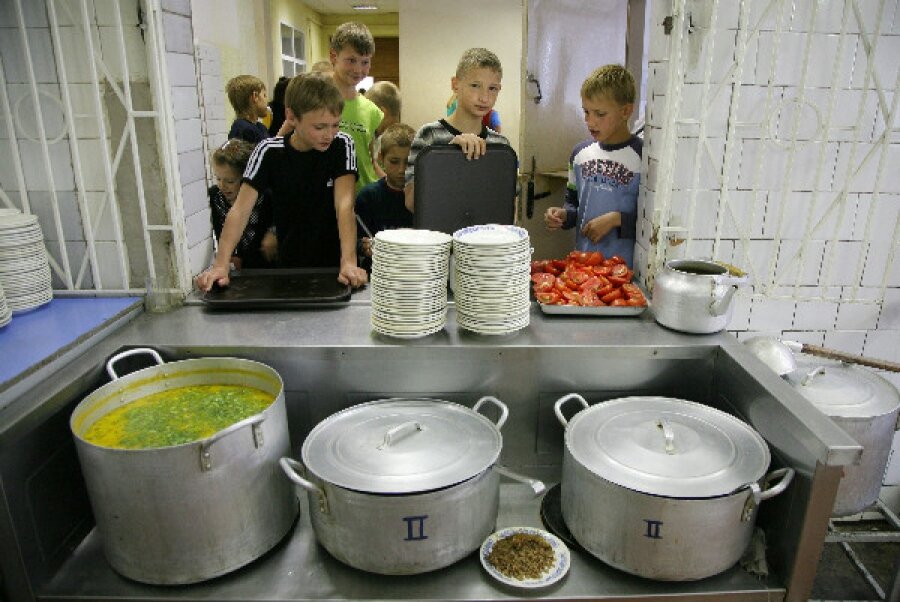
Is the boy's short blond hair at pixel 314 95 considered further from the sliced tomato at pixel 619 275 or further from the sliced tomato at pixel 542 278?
the sliced tomato at pixel 619 275

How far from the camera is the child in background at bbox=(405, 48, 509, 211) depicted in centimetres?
221

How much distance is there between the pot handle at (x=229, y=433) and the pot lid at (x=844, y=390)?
1419 mm

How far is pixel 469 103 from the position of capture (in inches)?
89.0

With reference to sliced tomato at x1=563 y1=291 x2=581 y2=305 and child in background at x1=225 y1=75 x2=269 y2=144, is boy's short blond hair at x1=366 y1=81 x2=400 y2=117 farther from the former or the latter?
sliced tomato at x1=563 y1=291 x2=581 y2=305

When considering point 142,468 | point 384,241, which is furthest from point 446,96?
point 142,468

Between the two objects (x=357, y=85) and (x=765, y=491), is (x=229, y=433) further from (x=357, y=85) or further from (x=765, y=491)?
(x=357, y=85)

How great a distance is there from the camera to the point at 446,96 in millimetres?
6750

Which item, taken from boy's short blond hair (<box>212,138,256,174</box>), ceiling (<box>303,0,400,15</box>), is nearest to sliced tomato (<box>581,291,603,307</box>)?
boy's short blond hair (<box>212,138,256,174</box>)

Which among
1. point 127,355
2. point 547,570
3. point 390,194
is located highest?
point 390,194

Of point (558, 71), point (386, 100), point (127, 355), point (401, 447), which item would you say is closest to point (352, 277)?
point (127, 355)

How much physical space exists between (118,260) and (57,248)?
18cm

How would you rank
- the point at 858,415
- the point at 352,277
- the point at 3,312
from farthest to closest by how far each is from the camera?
the point at 352,277, the point at 858,415, the point at 3,312

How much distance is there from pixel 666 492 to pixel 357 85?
2.74 m

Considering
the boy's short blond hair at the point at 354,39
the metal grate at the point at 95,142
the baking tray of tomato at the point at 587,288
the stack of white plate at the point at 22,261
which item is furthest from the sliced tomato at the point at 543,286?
the boy's short blond hair at the point at 354,39
